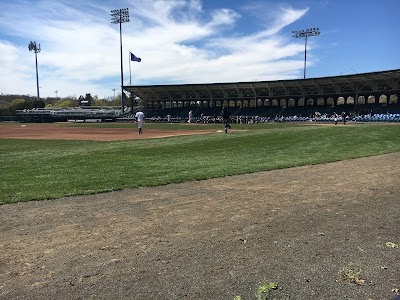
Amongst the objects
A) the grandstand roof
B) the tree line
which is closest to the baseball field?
the grandstand roof

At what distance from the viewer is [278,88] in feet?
253

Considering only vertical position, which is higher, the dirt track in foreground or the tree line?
the tree line

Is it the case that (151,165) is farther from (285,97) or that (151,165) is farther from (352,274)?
(285,97)

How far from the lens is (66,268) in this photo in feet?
14.3

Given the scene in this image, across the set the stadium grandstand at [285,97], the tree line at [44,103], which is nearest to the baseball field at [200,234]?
the stadium grandstand at [285,97]

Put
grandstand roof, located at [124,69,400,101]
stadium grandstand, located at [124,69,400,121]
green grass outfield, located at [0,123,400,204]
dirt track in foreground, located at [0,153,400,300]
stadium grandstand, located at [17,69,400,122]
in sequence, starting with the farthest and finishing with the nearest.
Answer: stadium grandstand, located at [124,69,400,121]
stadium grandstand, located at [17,69,400,122]
grandstand roof, located at [124,69,400,101]
green grass outfield, located at [0,123,400,204]
dirt track in foreground, located at [0,153,400,300]

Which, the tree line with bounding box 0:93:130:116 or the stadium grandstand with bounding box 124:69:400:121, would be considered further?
the tree line with bounding box 0:93:130:116

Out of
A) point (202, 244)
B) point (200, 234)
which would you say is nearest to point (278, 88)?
point (200, 234)

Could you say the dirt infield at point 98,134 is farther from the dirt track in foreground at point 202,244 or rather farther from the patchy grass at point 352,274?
the patchy grass at point 352,274

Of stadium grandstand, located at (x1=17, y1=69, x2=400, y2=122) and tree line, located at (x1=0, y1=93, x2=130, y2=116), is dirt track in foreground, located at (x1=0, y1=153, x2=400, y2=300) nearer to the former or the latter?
stadium grandstand, located at (x1=17, y1=69, x2=400, y2=122)

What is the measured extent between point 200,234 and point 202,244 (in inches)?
16.3

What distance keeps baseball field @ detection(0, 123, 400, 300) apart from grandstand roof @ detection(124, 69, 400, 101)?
179ft

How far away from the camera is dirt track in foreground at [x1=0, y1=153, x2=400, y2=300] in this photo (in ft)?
12.7

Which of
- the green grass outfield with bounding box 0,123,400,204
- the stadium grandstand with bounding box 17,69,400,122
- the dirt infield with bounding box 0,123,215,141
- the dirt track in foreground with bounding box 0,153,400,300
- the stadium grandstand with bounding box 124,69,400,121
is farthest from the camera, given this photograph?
the stadium grandstand with bounding box 124,69,400,121
